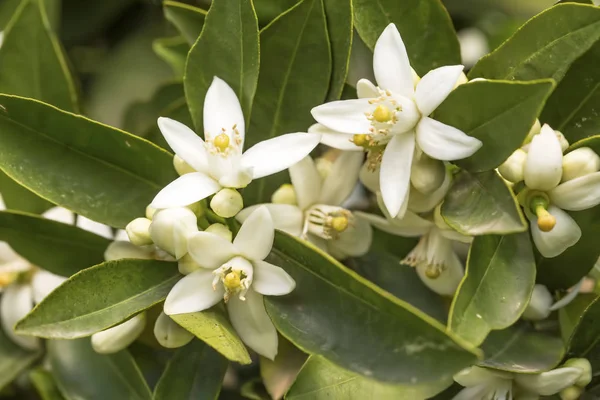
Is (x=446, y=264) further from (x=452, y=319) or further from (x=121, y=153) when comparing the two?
(x=121, y=153)

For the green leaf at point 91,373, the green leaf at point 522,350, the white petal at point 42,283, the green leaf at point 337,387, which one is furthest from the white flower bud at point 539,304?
the white petal at point 42,283

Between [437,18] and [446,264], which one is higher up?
[437,18]

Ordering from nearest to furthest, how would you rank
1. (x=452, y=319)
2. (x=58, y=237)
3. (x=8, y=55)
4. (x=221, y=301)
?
(x=452, y=319)
(x=221, y=301)
(x=58, y=237)
(x=8, y=55)

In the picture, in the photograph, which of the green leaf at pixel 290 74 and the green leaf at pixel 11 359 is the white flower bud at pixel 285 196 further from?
the green leaf at pixel 11 359

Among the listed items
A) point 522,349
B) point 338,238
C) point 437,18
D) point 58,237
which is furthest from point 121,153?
point 522,349

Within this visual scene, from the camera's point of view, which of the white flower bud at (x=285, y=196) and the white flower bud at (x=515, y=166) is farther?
the white flower bud at (x=285, y=196)

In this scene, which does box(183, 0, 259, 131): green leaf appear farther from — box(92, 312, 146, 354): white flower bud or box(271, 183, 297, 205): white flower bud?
box(92, 312, 146, 354): white flower bud
